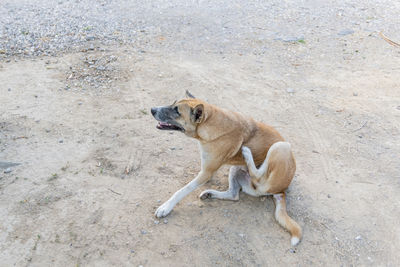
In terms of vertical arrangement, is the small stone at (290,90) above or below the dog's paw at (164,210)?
above

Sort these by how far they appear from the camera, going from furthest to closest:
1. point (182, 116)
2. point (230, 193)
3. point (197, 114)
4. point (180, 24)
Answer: point (180, 24), point (230, 193), point (182, 116), point (197, 114)

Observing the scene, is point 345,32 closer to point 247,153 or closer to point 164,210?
point 247,153

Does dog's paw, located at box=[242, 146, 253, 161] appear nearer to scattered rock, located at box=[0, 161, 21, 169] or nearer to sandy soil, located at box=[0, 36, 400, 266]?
sandy soil, located at box=[0, 36, 400, 266]

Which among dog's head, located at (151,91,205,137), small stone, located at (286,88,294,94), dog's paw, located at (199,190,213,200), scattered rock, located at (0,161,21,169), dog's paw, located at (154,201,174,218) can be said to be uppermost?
dog's head, located at (151,91,205,137)

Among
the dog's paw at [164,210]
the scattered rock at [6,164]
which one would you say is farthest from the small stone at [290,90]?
the scattered rock at [6,164]

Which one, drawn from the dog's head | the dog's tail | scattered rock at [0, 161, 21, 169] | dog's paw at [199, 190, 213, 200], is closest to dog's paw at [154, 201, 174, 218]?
dog's paw at [199, 190, 213, 200]

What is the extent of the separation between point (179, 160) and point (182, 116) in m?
1.54

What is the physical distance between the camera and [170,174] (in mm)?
6258

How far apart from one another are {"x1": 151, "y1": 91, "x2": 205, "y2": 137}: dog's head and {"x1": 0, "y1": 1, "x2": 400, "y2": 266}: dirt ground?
3.86 feet

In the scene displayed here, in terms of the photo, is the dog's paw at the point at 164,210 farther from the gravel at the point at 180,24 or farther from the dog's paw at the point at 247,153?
the gravel at the point at 180,24

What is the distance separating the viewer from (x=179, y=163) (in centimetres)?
654

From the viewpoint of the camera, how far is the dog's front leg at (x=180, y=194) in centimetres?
537

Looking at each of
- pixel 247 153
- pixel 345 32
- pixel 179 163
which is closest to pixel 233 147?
pixel 247 153

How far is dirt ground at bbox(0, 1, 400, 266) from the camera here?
16.4 ft
